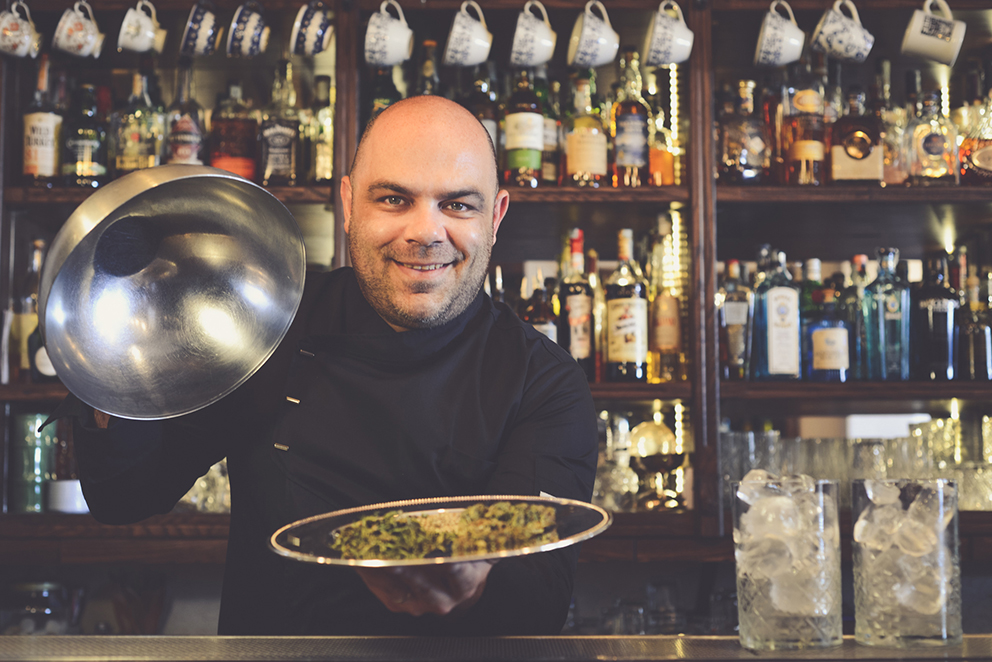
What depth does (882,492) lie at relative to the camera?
27.0 inches

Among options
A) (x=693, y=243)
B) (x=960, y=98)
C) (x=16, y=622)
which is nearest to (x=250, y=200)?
(x=693, y=243)

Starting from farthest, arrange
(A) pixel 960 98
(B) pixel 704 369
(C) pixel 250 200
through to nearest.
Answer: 1. (A) pixel 960 98
2. (B) pixel 704 369
3. (C) pixel 250 200

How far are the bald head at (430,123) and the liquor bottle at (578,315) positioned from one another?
65cm

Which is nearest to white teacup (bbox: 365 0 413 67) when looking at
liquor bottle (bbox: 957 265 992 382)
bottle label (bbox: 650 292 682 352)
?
bottle label (bbox: 650 292 682 352)

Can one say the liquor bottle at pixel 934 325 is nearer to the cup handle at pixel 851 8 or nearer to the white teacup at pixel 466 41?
the cup handle at pixel 851 8

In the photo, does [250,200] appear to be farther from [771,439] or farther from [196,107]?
[771,439]

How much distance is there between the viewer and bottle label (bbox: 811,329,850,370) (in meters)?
1.82

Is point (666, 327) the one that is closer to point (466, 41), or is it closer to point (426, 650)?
point (466, 41)

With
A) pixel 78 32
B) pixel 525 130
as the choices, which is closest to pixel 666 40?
pixel 525 130

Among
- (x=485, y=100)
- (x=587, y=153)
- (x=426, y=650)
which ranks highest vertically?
(x=485, y=100)

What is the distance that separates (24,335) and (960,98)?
237cm

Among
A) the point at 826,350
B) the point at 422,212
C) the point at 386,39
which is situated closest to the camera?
the point at 422,212

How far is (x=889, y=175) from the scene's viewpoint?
188 cm

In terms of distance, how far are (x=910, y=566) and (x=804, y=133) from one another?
145 cm
